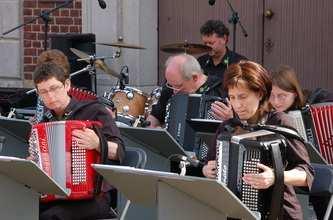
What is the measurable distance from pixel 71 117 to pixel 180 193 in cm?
128

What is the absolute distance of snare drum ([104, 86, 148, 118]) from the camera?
8.25 m

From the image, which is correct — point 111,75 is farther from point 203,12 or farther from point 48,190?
point 48,190

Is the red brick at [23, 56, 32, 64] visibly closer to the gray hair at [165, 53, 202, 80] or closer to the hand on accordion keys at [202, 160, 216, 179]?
the gray hair at [165, 53, 202, 80]

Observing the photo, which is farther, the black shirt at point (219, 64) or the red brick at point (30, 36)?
the red brick at point (30, 36)

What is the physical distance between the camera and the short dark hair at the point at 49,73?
18.1ft

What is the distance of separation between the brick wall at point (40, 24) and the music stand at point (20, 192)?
16.3 ft

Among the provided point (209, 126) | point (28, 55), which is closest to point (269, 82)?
point (209, 126)

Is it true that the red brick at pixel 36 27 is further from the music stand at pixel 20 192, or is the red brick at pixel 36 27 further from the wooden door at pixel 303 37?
the music stand at pixel 20 192

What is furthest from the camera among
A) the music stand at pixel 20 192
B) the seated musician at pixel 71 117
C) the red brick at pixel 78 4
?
the red brick at pixel 78 4

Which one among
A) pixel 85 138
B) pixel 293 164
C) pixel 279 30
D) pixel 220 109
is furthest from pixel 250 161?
pixel 279 30

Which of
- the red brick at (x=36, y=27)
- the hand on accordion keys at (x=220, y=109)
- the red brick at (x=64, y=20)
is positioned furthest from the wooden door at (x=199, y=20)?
the hand on accordion keys at (x=220, y=109)

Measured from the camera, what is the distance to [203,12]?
9.88m

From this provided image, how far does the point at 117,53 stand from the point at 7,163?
465 cm

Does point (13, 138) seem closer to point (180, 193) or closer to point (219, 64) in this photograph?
point (180, 193)
